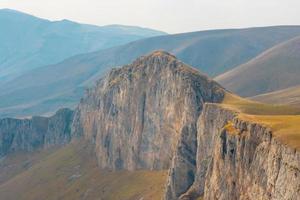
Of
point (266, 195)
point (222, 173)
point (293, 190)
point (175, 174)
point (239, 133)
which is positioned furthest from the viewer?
point (175, 174)

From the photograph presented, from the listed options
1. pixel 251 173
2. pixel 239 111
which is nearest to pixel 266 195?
pixel 251 173

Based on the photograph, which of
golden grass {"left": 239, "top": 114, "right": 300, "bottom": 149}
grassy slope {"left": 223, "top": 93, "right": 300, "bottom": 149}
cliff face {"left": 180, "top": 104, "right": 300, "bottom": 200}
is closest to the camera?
cliff face {"left": 180, "top": 104, "right": 300, "bottom": 200}

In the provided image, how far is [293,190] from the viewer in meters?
101

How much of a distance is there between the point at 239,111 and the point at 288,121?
3665cm

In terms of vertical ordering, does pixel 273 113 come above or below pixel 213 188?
above

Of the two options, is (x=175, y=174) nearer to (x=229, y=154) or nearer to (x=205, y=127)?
(x=205, y=127)

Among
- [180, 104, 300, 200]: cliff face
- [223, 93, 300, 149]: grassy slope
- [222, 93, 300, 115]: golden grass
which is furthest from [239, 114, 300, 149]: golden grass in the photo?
[222, 93, 300, 115]: golden grass

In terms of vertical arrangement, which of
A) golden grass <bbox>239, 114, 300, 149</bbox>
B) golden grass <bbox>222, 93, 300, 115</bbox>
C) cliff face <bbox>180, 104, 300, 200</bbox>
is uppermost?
golden grass <bbox>239, 114, 300, 149</bbox>

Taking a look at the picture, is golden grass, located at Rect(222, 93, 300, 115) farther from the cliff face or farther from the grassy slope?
the cliff face

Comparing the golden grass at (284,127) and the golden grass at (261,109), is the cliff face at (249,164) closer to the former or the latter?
the golden grass at (284,127)

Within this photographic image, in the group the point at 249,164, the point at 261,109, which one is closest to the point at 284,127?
the point at 249,164

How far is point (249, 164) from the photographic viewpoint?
12638 centimetres

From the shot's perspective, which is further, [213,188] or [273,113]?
[273,113]

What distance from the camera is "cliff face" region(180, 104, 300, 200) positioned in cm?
10550
